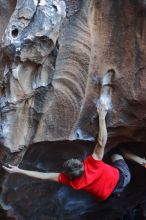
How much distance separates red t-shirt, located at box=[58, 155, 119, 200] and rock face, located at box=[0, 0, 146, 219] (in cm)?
17

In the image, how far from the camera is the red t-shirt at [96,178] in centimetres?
269

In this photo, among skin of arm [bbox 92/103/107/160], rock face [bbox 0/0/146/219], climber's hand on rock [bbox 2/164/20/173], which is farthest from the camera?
skin of arm [bbox 92/103/107/160]

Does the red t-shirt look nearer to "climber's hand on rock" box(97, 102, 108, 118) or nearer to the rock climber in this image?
the rock climber

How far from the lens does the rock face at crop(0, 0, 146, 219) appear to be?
2283 millimetres

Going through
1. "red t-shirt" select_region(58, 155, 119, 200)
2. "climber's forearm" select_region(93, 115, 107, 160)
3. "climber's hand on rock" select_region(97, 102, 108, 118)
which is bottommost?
"red t-shirt" select_region(58, 155, 119, 200)

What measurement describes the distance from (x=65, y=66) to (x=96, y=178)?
68cm

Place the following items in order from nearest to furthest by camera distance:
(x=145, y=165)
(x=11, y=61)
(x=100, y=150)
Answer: (x=11, y=61) → (x=100, y=150) → (x=145, y=165)

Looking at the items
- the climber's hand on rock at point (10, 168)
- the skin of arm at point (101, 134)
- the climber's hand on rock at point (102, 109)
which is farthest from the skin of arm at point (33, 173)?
the climber's hand on rock at point (102, 109)

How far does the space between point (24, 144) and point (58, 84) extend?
37 centimetres

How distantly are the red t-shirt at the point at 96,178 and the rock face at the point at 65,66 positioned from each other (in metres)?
0.17

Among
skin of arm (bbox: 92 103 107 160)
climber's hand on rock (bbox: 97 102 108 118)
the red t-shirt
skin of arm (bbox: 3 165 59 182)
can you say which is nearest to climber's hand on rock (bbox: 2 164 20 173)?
skin of arm (bbox: 3 165 59 182)

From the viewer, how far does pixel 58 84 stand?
2529 millimetres

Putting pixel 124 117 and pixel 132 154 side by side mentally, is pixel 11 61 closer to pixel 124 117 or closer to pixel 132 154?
pixel 124 117

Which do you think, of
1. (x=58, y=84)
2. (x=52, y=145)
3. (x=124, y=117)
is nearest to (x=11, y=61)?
(x=58, y=84)
